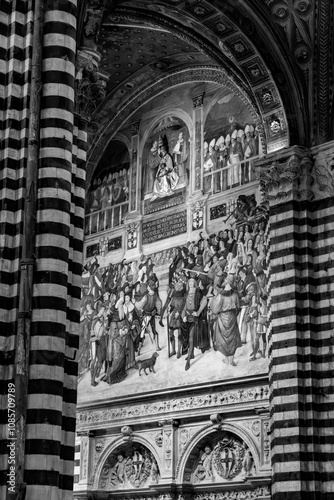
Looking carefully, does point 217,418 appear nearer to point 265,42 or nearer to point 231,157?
point 231,157

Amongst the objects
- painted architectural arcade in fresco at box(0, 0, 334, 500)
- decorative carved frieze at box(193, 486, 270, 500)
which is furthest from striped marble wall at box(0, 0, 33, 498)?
decorative carved frieze at box(193, 486, 270, 500)

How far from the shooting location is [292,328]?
48.1ft

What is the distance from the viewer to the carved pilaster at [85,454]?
731 inches

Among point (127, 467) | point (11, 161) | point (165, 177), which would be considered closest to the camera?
point (11, 161)

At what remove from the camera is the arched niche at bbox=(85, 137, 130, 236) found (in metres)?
20.4

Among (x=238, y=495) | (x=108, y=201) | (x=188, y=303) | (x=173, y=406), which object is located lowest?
(x=238, y=495)

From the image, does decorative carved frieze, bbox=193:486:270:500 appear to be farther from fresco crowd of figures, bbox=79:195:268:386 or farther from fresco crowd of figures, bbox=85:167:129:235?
fresco crowd of figures, bbox=85:167:129:235

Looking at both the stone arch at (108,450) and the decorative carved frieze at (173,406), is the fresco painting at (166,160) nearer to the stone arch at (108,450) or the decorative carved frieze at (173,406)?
the decorative carved frieze at (173,406)

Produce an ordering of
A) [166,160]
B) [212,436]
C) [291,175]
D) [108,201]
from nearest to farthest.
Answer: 1. [291,175]
2. [212,436]
3. [166,160]
4. [108,201]

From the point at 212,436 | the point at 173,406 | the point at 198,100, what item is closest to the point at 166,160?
the point at 198,100

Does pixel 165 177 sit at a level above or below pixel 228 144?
below

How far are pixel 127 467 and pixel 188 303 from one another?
3.39m

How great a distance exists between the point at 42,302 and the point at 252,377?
7461 mm

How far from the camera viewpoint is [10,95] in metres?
10.4
